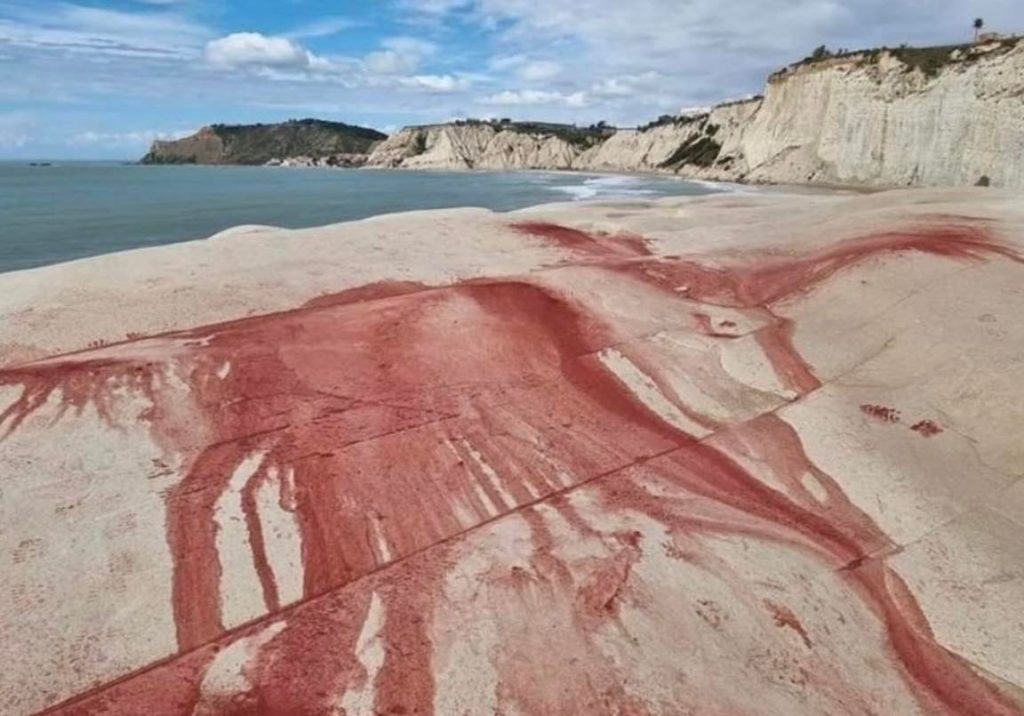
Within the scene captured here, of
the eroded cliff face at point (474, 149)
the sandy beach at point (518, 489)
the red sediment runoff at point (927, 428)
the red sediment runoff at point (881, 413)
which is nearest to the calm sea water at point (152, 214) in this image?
the sandy beach at point (518, 489)

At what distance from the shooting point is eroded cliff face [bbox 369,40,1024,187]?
48.0 m

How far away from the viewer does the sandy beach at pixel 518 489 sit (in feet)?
19.0

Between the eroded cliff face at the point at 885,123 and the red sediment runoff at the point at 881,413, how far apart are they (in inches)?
1785

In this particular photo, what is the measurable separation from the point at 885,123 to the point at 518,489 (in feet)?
199

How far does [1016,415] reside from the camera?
30.2 ft

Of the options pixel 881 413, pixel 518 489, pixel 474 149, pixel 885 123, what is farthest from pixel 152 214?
pixel 474 149

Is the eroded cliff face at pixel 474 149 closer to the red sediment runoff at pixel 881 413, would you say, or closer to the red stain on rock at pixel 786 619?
the red sediment runoff at pixel 881 413

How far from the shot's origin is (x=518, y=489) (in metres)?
7.90

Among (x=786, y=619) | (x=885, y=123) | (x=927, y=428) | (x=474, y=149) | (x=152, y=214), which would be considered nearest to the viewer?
(x=786, y=619)

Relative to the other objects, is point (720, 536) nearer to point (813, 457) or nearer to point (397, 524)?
point (813, 457)

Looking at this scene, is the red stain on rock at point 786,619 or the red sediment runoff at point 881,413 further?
the red sediment runoff at point 881,413

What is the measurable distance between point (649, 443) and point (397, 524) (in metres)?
3.17

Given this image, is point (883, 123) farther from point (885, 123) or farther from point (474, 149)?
point (474, 149)

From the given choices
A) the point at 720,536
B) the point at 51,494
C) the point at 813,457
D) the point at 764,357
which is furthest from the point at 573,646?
the point at 764,357
